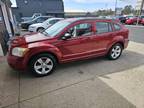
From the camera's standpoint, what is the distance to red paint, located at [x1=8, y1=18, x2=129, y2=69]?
3.32m

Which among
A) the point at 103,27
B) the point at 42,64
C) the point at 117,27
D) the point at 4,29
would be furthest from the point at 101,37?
the point at 4,29

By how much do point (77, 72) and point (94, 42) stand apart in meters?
1.18

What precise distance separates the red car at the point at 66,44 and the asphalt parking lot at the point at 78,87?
1.32ft

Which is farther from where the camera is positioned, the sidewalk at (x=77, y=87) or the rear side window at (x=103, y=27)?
the rear side window at (x=103, y=27)

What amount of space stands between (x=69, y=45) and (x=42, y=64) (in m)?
0.98

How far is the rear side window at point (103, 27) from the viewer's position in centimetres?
428

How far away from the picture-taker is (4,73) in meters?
3.81

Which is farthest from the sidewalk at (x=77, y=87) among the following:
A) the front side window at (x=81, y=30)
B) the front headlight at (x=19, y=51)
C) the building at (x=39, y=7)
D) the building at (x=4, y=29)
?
the building at (x=39, y=7)

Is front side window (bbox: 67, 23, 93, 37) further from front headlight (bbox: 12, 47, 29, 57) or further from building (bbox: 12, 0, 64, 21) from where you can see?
building (bbox: 12, 0, 64, 21)

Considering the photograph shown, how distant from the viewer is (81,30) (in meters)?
3.96

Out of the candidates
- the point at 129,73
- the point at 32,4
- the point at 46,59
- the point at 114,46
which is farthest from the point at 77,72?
the point at 32,4

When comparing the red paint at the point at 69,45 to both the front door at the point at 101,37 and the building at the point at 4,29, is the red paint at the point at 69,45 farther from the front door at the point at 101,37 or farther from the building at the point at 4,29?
the building at the point at 4,29

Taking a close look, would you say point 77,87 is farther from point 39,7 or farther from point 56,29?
point 39,7

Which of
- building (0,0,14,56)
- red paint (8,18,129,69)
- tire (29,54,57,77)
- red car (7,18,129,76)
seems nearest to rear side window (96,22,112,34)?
red car (7,18,129,76)
